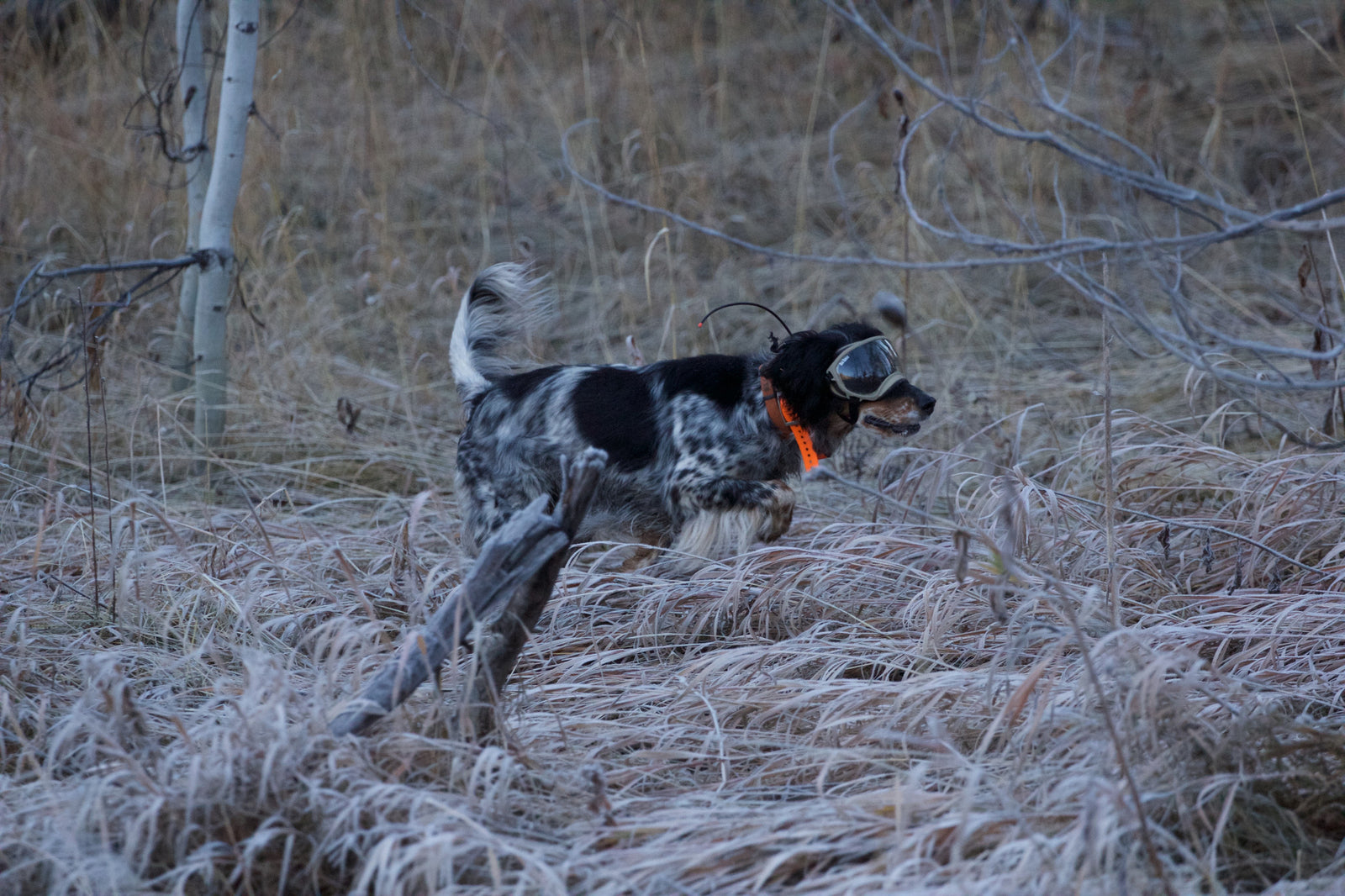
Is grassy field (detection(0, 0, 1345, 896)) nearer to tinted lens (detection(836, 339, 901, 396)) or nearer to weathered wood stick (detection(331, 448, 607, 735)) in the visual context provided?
weathered wood stick (detection(331, 448, 607, 735))

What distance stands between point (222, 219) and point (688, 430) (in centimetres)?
208

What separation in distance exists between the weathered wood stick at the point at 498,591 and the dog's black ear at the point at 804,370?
4.52 feet

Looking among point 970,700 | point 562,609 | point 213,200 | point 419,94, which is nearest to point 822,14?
point 419,94

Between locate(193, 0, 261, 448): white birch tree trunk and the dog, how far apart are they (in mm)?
1246

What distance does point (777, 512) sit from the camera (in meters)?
3.40

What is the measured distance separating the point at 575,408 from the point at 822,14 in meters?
7.15

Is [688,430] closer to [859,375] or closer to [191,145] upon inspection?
[859,375]

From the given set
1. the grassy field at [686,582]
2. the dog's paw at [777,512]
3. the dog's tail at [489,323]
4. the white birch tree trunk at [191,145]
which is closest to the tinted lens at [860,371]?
the grassy field at [686,582]

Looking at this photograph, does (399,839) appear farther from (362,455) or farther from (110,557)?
(362,455)

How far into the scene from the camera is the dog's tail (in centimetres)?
383

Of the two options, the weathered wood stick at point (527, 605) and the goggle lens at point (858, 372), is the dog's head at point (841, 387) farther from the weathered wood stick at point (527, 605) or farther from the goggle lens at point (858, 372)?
the weathered wood stick at point (527, 605)

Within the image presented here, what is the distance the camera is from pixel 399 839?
1834mm

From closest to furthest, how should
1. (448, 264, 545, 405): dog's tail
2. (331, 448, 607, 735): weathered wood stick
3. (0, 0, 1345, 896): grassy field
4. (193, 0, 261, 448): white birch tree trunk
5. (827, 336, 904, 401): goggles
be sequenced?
1. (0, 0, 1345, 896): grassy field
2. (331, 448, 607, 735): weathered wood stick
3. (827, 336, 904, 401): goggles
4. (448, 264, 545, 405): dog's tail
5. (193, 0, 261, 448): white birch tree trunk

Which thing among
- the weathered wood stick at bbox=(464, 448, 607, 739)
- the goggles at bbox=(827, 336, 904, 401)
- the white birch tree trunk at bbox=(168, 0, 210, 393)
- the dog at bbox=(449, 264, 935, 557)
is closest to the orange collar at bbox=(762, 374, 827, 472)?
the dog at bbox=(449, 264, 935, 557)
